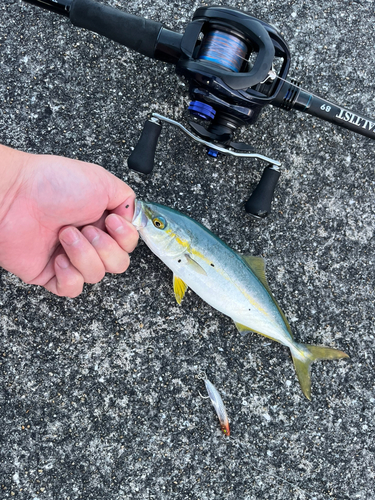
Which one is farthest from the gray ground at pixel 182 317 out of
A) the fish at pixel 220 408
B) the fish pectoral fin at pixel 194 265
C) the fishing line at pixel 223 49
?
the fishing line at pixel 223 49

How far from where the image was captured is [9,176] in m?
1.96

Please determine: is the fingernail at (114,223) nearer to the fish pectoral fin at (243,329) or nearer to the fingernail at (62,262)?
the fingernail at (62,262)

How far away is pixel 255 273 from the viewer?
229 centimetres

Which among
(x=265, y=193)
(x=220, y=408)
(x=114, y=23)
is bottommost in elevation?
(x=220, y=408)

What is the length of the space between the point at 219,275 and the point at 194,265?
0.16 metres

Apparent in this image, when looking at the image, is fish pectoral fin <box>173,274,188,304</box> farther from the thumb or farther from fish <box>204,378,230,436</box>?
→ fish <box>204,378,230,436</box>

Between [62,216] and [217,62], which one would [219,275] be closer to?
[62,216]

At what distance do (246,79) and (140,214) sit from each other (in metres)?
0.88

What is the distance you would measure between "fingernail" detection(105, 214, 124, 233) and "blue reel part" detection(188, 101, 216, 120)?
0.71 m

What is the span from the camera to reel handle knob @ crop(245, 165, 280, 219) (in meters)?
2.30

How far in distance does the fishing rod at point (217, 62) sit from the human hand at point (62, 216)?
33 cm

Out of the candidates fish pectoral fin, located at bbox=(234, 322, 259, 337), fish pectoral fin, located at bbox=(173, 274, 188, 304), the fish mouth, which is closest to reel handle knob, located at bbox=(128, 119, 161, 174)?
the fish mouth

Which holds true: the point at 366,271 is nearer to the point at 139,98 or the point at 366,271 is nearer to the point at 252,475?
the point at 252,475

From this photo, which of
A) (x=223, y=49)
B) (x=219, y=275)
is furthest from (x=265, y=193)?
(x=223, y=49)
